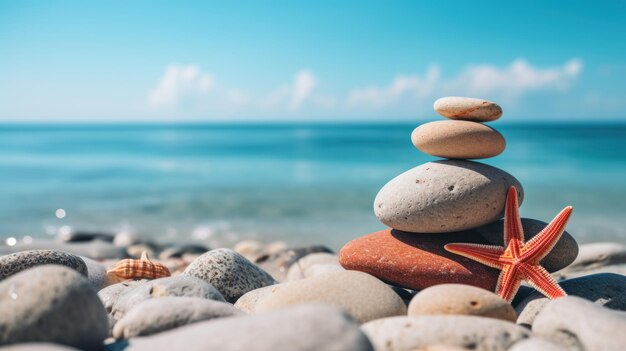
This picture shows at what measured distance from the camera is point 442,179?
14.3ft

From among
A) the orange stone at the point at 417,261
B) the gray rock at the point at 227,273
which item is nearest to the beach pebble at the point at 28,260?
the gray rock at the point at 227,273

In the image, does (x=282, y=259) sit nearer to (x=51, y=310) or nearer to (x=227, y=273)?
(x=227, y=273)

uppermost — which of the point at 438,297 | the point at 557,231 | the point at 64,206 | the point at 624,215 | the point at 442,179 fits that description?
the point at 442,179

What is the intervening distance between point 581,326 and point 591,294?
1.57m

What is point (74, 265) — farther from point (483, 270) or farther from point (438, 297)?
point (483, 270)

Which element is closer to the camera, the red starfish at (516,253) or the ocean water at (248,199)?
the red starfish at (516,253)

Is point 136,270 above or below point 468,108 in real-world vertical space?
below

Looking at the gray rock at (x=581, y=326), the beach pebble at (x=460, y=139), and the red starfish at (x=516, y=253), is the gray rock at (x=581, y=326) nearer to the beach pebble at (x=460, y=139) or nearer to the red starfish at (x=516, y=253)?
the red starfish at (x=516, y=253)

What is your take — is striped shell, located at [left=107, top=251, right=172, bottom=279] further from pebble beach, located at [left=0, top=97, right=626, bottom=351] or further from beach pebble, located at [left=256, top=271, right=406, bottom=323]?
beach pebble, located at [left=256, top=271, right=406, bottom=323]

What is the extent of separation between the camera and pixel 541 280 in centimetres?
404

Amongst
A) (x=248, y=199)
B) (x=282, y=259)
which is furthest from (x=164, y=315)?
(x=248, y=199)

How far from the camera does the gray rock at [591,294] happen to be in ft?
12.8

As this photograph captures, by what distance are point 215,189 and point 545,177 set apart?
510 inches

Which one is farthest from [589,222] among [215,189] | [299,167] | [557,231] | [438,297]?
[299,167]
